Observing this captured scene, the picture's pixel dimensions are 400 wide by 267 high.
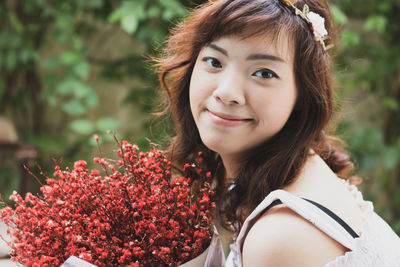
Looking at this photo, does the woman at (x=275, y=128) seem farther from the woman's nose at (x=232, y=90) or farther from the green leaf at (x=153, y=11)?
the green leaf at (x=153, y=11)

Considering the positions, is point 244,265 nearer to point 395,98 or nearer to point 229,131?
point 229,131

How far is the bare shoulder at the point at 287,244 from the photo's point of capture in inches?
30.2

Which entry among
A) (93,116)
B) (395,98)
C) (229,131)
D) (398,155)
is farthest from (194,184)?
(395,98)

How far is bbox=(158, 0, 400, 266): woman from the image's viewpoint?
0.81 meters

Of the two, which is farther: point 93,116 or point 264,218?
point 93,116

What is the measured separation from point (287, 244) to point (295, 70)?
0.37 m

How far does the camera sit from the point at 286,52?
2.96ft

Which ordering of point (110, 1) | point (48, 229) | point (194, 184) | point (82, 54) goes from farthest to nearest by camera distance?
1. point (110, 1)
2. point (82, 54)
3. point (194, 184)
4. point (48, 229)

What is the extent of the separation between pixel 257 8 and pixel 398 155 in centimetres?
182

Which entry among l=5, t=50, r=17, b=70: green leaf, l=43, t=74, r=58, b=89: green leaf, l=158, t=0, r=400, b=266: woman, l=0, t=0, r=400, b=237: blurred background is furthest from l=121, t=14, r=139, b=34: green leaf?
l=158, t=0, r=400, b=266: woman

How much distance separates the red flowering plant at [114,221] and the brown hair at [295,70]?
15cm

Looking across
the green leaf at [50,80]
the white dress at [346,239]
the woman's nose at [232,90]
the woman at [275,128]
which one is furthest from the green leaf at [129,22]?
the white dress at [346,239]

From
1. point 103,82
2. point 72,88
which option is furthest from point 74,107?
point 103,82

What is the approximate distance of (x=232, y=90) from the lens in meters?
0.87
